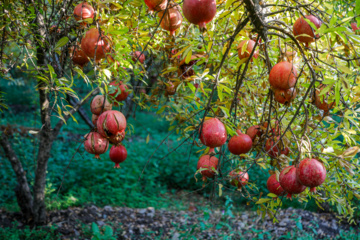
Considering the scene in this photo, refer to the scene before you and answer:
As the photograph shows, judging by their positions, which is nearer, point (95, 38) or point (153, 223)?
point (95, 38)

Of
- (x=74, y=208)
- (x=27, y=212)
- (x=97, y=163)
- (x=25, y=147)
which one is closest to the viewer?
(x=27, y=212)

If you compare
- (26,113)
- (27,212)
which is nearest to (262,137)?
(27,212)

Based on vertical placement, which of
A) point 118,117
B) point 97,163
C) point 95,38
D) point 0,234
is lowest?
point 0,234

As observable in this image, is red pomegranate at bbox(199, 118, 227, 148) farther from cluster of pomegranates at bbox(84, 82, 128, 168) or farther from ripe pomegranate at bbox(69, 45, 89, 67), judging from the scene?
ripe pomegranate at bbox(69, 45, 89, 67)

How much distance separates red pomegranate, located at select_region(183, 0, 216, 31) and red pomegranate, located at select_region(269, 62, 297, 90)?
35 centimetres

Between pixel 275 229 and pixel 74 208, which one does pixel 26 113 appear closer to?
pixel 74 208

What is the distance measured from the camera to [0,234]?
3211 mm

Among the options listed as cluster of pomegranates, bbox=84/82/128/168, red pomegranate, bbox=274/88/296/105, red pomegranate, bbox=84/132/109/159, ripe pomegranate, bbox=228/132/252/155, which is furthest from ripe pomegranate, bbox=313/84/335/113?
red pomegranate, bbox=84/132/109/159

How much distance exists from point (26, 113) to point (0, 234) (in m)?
8.86

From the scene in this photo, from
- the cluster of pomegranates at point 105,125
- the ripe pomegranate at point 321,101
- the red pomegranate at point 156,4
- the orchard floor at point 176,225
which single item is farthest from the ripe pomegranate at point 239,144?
the orchard floor at point 176,225

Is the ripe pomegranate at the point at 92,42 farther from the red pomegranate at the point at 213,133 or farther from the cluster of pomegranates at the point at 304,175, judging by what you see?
the cluster of pomegranates at the point at 304,175

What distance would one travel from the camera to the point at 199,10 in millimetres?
1029

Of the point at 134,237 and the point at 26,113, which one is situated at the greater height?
the point at 26,113

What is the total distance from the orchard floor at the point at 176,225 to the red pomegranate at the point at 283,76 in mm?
2703
